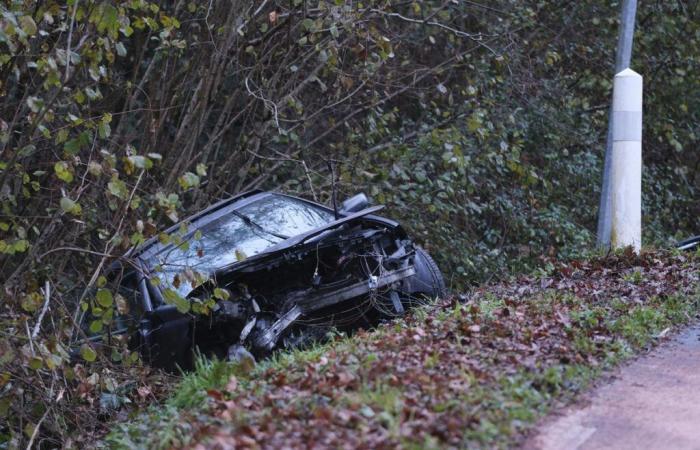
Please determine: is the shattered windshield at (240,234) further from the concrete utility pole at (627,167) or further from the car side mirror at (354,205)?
the concrete utility pole at (627,167)

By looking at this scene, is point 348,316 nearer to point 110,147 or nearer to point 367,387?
point 367,387

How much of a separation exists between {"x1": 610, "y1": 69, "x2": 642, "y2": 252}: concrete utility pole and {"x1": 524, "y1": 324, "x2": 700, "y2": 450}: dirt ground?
3.62 meters

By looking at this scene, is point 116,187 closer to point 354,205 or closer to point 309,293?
point 309,293

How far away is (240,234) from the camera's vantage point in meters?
Result: 8.37

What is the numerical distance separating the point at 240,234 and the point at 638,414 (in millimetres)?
4332

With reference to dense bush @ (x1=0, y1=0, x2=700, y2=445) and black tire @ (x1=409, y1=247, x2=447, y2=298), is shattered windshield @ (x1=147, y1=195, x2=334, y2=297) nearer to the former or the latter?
dense bush @ (x1=0, y1=0, x2=700, y2=445)

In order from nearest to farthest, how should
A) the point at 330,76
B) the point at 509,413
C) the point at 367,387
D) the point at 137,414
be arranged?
the point at 509,413
the point at 367,387
the point at 137,414
the point at 330,76

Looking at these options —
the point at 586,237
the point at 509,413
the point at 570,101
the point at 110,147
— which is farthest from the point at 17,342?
the point at 570,101

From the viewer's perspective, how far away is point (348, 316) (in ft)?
25.9

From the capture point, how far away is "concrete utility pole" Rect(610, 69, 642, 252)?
30.9 feet

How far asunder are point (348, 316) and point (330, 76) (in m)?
5.75

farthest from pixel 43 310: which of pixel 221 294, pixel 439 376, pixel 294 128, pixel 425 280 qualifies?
pixel 294 128

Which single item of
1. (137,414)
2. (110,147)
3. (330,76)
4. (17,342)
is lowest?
(137,414)

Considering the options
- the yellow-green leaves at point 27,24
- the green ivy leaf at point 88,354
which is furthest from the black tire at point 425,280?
the yellow-green leaves at point 27,24
